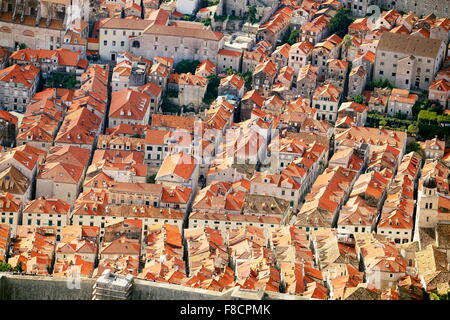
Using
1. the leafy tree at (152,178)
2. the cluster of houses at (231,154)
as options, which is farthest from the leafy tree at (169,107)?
the leafy tree at (152,178)

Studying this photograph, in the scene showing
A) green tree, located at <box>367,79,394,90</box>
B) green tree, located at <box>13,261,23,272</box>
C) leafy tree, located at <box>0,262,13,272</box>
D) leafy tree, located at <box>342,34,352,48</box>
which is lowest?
green tree, located at <box>13,261,23,272</box>

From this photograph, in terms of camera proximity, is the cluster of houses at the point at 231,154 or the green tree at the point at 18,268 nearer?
the green tree at the point at 18,268

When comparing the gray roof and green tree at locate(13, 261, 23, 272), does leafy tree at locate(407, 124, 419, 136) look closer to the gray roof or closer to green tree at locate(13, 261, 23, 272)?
the gray roof

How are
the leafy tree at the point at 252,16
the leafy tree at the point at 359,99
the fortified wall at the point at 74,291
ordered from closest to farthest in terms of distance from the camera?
the fortified wall at the point at 74,291, the leafy tree at the point at 359,99, the leafy tree at the point at 252,16

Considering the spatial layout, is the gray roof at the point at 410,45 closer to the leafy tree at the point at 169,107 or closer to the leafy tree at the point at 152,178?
the leafy tree at the point at 169,107

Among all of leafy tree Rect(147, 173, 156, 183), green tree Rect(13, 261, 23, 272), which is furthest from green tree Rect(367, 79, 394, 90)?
green tree Rect(13, 261, 23, 272)

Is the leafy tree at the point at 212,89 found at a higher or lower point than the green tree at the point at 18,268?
higher
